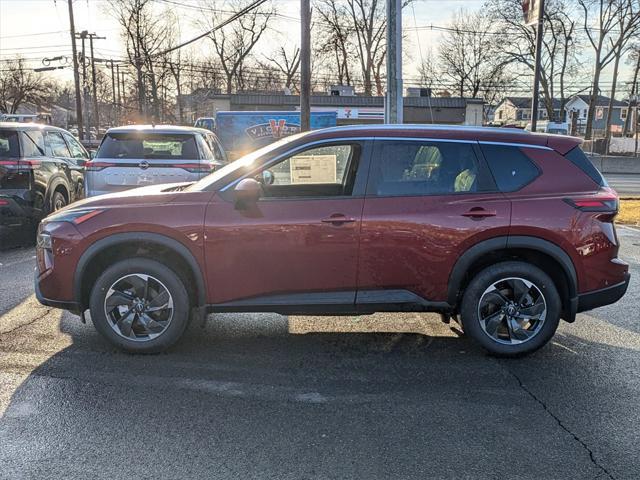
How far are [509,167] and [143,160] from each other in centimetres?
543

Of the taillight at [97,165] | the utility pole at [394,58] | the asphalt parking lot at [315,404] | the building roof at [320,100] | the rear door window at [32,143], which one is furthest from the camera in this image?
the building roof at [320,100]

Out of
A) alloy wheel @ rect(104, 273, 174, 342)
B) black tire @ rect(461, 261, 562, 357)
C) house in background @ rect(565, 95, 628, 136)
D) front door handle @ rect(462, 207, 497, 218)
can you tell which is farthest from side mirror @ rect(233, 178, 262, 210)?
house in background @ rect(565, 95, 628, 136)

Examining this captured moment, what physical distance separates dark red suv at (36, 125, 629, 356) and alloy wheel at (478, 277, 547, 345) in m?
0.01

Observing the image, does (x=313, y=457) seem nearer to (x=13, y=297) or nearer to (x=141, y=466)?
(x=141, y=466)

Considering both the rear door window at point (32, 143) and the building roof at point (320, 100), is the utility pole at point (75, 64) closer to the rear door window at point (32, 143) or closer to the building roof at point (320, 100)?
the building roof at point (320, 100)

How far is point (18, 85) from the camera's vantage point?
62.7 metres

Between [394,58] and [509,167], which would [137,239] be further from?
[394,58]

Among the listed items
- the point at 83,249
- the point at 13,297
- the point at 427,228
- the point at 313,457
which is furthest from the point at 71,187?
the point at 313,457

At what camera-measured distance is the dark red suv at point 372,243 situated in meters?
4.12

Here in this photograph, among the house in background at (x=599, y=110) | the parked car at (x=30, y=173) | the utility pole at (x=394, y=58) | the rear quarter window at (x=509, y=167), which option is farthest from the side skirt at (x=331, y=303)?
the house in background at (x=599, y=110)

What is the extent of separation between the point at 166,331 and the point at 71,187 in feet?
22.3

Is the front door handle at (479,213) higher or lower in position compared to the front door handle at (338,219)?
higher

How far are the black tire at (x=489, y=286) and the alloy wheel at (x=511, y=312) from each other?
28 mm

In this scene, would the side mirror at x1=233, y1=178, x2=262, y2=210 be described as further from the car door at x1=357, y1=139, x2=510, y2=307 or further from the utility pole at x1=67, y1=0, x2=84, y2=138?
the utility pole at x1=67, y1=0, x2=84, y2=138
